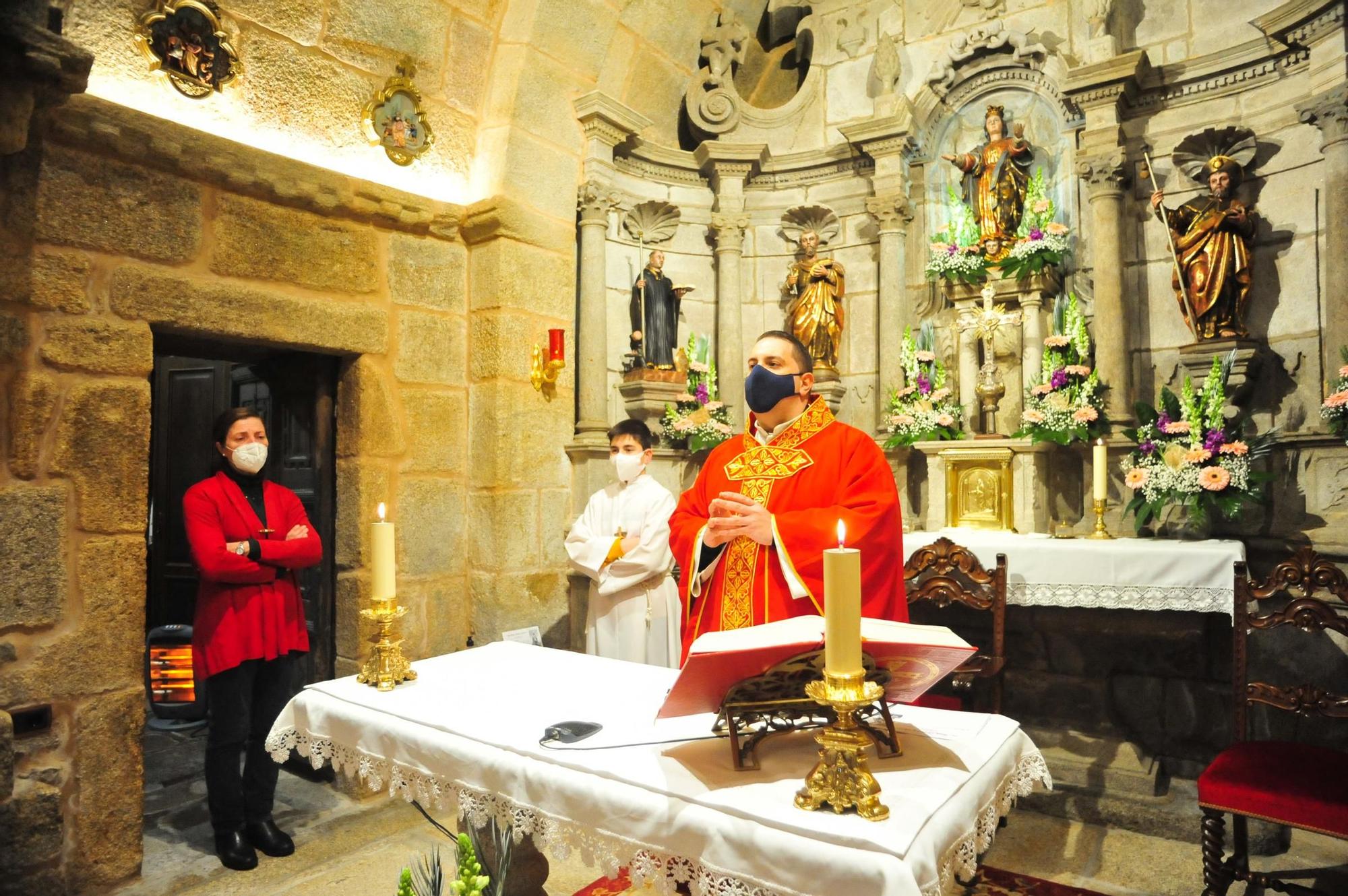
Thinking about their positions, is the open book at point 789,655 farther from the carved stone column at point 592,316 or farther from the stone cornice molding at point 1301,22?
the stone cornice molding at point 1301,22

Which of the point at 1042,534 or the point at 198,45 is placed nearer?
the point at 198,45

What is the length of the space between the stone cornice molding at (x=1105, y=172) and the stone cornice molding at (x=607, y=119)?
2800mm

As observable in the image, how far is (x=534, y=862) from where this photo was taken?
2449 mm

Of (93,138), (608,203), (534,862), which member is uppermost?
(608,203)

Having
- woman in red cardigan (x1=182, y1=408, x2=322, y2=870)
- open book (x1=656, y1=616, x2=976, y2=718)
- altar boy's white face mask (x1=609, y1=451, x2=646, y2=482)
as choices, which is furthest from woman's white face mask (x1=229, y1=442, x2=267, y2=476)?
open book (x1=656, y1=616, x2=976, y2=718)

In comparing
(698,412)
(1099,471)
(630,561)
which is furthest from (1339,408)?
(698,412)

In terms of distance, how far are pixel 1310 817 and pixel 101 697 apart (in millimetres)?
4276

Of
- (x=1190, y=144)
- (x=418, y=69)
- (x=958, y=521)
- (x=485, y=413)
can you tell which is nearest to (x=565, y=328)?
(x=485, y=413)

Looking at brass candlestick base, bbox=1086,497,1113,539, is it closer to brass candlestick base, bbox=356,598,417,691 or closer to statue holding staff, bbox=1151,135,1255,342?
statue holding staff, bbox=1151,135,1255,342

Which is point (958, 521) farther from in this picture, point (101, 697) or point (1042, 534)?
point (101, 697)

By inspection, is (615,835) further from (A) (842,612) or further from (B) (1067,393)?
(B) (1067,393)

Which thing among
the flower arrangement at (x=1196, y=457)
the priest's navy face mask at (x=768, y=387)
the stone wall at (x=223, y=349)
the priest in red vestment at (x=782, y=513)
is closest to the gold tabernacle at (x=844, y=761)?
the priest in red vestment at (x=782, y=513)

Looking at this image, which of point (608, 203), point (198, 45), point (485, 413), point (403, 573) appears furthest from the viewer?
point (608, 203)

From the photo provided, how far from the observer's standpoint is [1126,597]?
3.92 m
